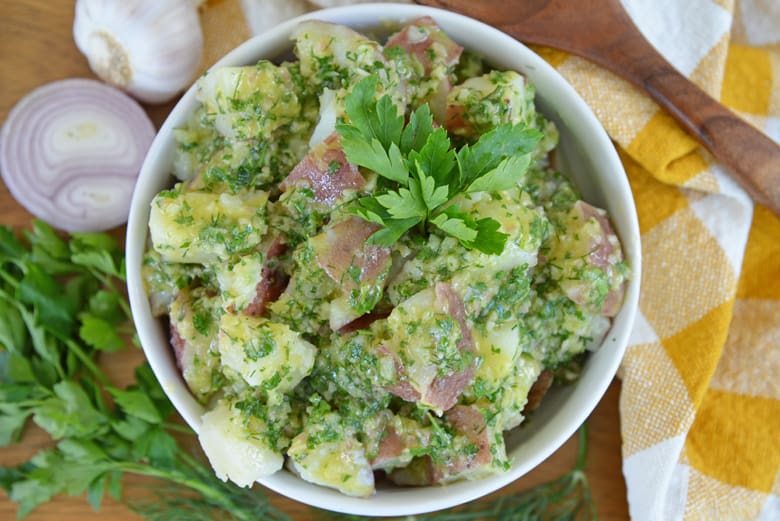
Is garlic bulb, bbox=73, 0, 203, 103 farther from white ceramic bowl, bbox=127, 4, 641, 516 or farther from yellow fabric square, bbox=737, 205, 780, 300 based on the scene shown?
yellow fabric square, bbox=737, 205, 780, 300

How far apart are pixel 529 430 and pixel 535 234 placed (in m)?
0.60

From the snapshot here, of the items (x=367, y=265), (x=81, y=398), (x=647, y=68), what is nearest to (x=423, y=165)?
(x=367, y=265)

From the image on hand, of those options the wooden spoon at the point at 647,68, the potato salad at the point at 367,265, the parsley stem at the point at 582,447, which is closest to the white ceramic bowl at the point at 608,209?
the potato salad at the point at 367,265

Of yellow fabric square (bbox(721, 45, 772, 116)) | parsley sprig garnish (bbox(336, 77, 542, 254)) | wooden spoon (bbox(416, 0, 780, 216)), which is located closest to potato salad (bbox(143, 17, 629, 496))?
parsley sprig garnish (bbox(336, 77, 542, 254))

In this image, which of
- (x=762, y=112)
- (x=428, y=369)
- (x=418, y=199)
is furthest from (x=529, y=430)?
(x=762, y=112)

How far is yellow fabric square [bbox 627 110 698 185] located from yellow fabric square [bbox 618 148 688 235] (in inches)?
2.8

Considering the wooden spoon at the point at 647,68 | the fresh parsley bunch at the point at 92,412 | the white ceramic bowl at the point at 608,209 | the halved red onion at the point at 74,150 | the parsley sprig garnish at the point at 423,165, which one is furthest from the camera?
the halved red onion at the point at 74,150

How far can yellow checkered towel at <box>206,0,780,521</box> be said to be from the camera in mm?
2301

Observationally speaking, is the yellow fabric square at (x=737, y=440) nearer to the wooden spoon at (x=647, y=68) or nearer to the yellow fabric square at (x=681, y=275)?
the yellow fabric square at (x=681, y=275)

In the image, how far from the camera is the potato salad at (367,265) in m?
1.70

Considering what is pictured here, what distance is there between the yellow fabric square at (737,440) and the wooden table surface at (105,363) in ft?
0.80

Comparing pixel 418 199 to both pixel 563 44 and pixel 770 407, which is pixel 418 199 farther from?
pixel 770 407

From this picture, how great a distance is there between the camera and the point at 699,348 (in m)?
2.32

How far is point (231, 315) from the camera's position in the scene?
1.74m
